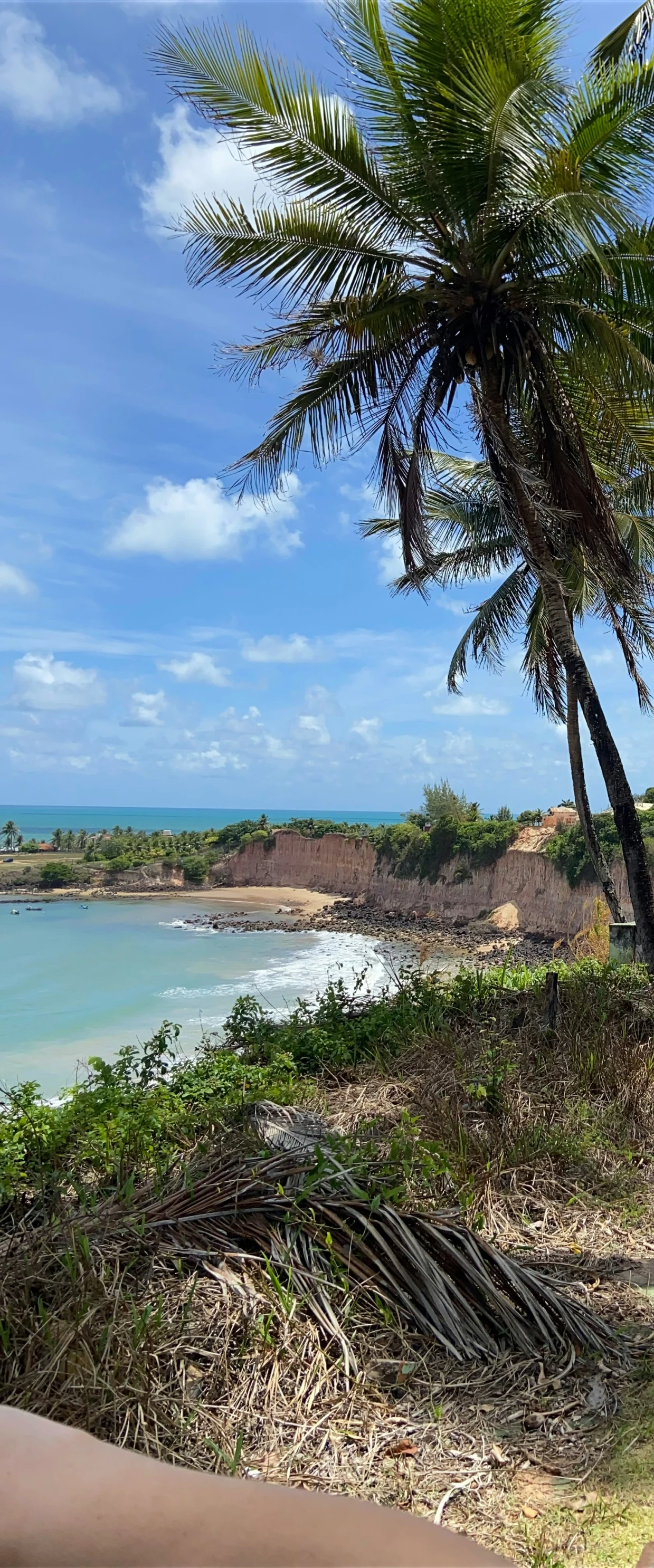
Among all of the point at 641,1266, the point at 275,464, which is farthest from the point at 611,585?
the point at 641,1266

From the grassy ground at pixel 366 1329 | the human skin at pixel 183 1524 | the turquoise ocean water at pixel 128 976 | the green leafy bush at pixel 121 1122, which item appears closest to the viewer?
the human skin at pixel 183 1524

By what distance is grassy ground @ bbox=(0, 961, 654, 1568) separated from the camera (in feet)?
7.91

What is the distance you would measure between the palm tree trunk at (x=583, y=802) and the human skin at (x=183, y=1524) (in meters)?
12.5

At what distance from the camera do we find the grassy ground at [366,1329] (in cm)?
241

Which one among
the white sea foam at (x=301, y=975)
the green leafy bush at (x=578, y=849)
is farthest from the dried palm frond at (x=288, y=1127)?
the green leafy bush at (x=578, y=849)

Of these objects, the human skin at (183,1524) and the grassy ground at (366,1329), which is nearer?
the human skin at (183,1524)

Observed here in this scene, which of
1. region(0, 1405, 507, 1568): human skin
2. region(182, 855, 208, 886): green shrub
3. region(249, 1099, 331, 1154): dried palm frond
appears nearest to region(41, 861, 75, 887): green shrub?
region(182, 855, 208, 886): green shrub

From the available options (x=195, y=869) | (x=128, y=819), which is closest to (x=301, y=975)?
(x=195, y=869)

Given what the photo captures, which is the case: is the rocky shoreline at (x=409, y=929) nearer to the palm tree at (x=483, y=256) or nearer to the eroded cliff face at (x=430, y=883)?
the eroded cliff face at (x=430, y=883)

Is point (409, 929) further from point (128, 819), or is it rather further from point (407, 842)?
point (128, 819)

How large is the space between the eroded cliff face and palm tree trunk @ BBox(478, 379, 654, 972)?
18.0 meters

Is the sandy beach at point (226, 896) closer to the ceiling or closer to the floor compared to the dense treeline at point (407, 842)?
closer to the floor

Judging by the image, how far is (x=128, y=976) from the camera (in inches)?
935

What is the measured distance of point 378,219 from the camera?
7.88m
